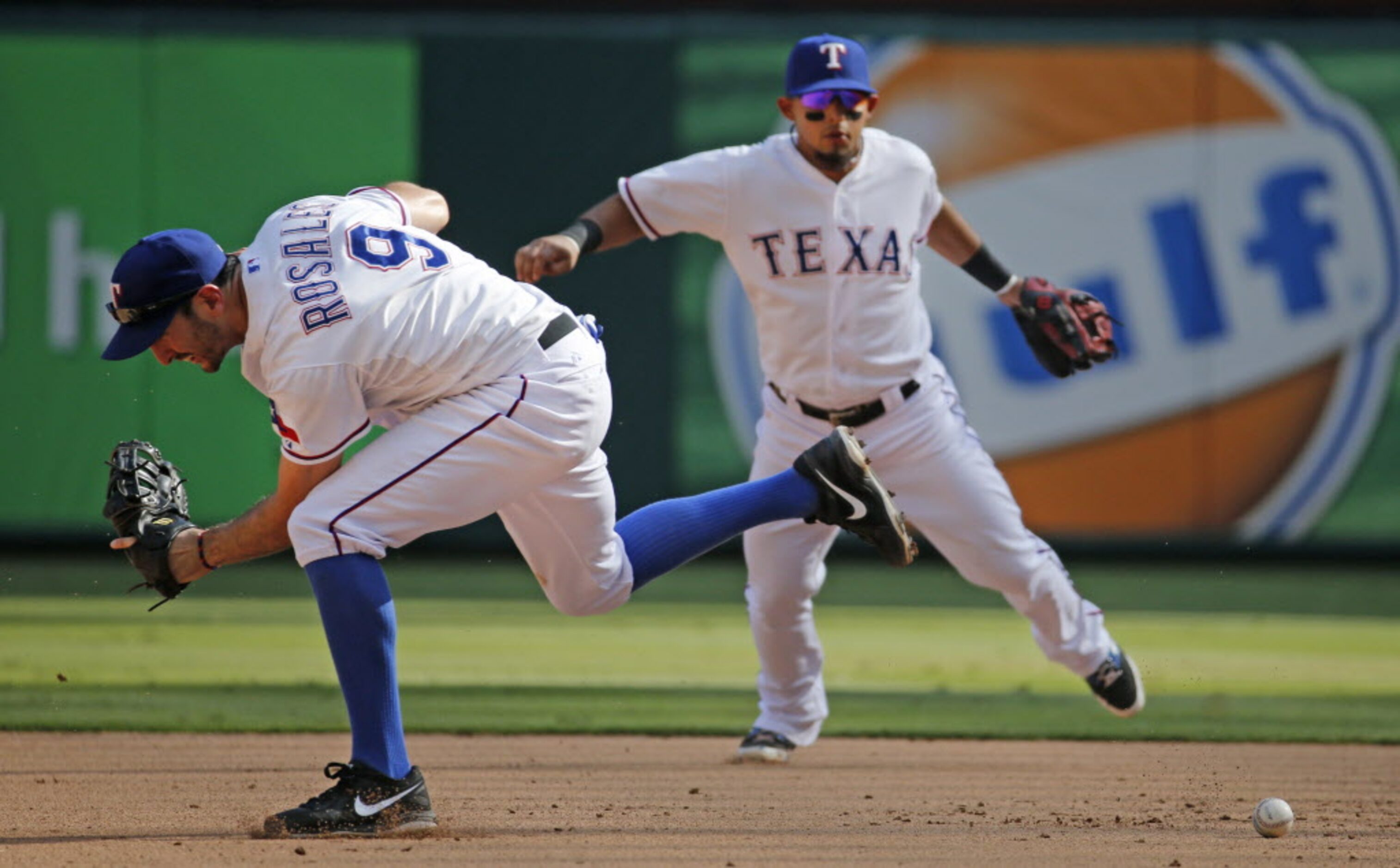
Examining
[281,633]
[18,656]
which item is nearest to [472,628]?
[281,633]

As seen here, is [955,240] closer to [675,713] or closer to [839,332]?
[839,332]

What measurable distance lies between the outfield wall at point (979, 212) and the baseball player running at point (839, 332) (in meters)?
5.76

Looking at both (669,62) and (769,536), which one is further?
(669,62)

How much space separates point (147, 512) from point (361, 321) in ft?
2.57

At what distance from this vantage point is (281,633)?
862 cm

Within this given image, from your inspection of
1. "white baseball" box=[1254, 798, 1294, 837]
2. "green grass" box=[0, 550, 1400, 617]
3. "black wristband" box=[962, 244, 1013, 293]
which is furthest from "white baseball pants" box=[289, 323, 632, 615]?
"green grass" box=[0, 550, 1400, 617]

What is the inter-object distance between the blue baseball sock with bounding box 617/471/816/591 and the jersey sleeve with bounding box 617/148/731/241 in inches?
40.3

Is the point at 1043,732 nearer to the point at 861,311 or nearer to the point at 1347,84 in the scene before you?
the point at 861,311

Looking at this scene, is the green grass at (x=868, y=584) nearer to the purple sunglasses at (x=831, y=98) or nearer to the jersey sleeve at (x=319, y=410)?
the purple sunglasses at (x=831, y=98)

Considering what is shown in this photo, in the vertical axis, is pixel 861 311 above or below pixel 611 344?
above

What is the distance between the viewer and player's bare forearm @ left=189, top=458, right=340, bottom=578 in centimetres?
407

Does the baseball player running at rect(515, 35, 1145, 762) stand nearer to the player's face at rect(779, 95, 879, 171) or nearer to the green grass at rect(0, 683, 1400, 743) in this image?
the player's face at rect(779, 95, 879, 171)

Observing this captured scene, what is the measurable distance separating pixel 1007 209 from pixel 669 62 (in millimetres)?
2221

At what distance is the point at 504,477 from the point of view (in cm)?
418
